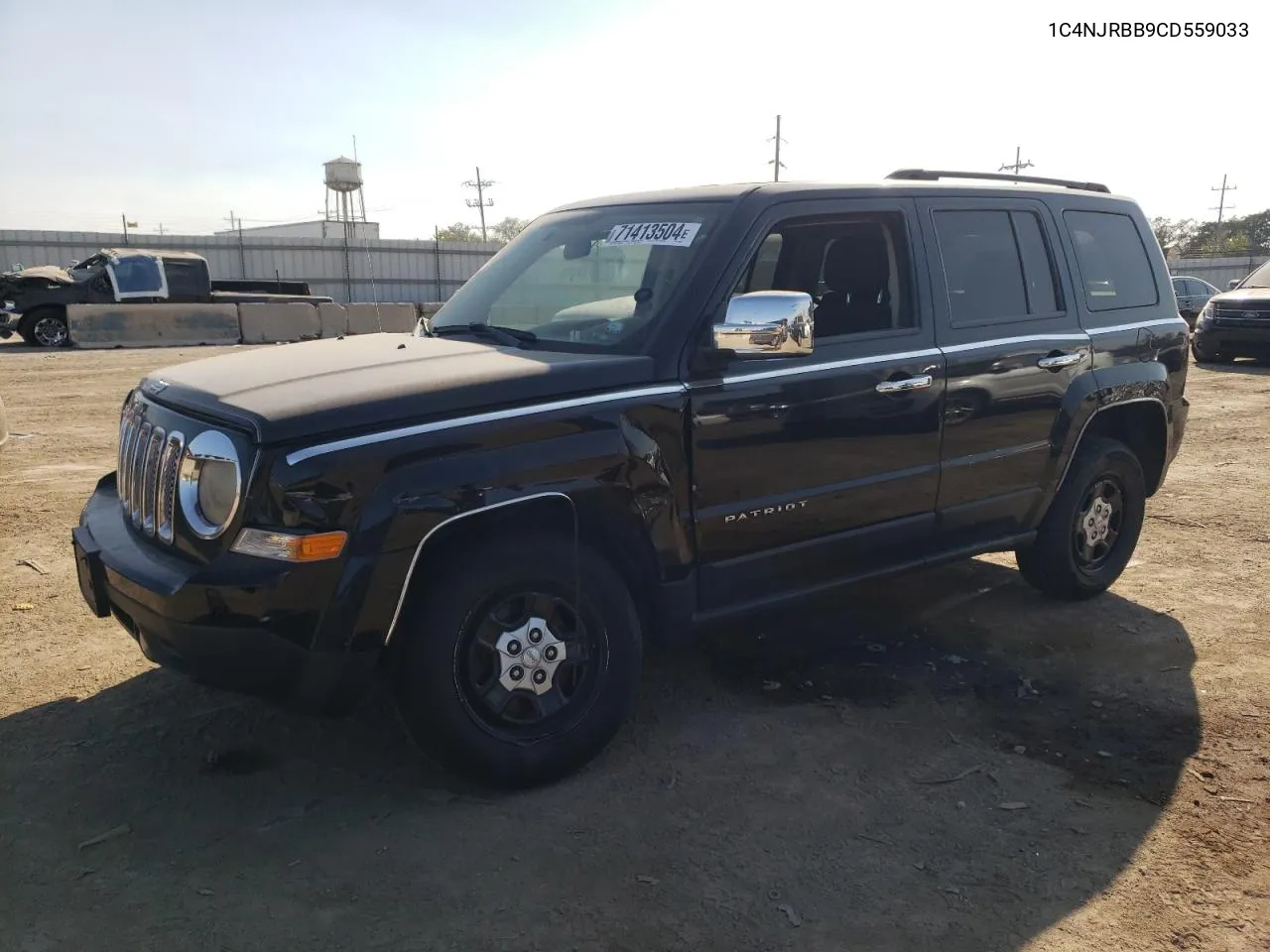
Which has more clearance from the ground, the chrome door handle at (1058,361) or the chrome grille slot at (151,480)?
the chrome door handle at (1058,361)

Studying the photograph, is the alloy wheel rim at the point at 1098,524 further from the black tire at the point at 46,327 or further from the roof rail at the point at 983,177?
the black tire at the point at 46,327

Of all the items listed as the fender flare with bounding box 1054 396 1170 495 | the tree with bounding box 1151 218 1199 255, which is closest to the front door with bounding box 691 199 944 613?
the fender flare with bounding box 1054 396 1170 495

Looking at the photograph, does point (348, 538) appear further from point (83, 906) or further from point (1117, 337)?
point (1117, 337)

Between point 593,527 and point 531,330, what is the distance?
0.91m

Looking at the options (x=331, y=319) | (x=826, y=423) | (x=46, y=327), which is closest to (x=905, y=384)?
(x=826, y=423)

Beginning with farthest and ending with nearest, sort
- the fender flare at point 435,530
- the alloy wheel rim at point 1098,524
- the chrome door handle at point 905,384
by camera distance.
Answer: the alloy wheel rim at point 1098,524, the chrome door handle at point 905,384, the fender flare at point 435,530

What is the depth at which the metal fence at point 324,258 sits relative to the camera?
33062mm

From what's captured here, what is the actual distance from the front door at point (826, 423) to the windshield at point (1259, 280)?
1488cm

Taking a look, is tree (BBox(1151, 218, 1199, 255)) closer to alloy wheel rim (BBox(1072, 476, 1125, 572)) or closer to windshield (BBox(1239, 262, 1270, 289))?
windshield (BBox(1239, 262, 1270, 289))

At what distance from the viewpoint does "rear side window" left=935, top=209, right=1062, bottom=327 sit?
433 centimetres

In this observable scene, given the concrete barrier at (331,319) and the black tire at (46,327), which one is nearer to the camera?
the black tire at (46,327)

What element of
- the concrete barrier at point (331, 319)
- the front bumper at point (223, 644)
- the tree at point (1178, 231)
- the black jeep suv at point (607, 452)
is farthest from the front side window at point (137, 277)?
the tree at point (1178, 231)

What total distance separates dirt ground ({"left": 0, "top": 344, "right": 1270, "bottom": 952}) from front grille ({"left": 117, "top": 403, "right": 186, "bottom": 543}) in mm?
903

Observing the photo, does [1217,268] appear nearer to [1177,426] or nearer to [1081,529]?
[1177,426]
